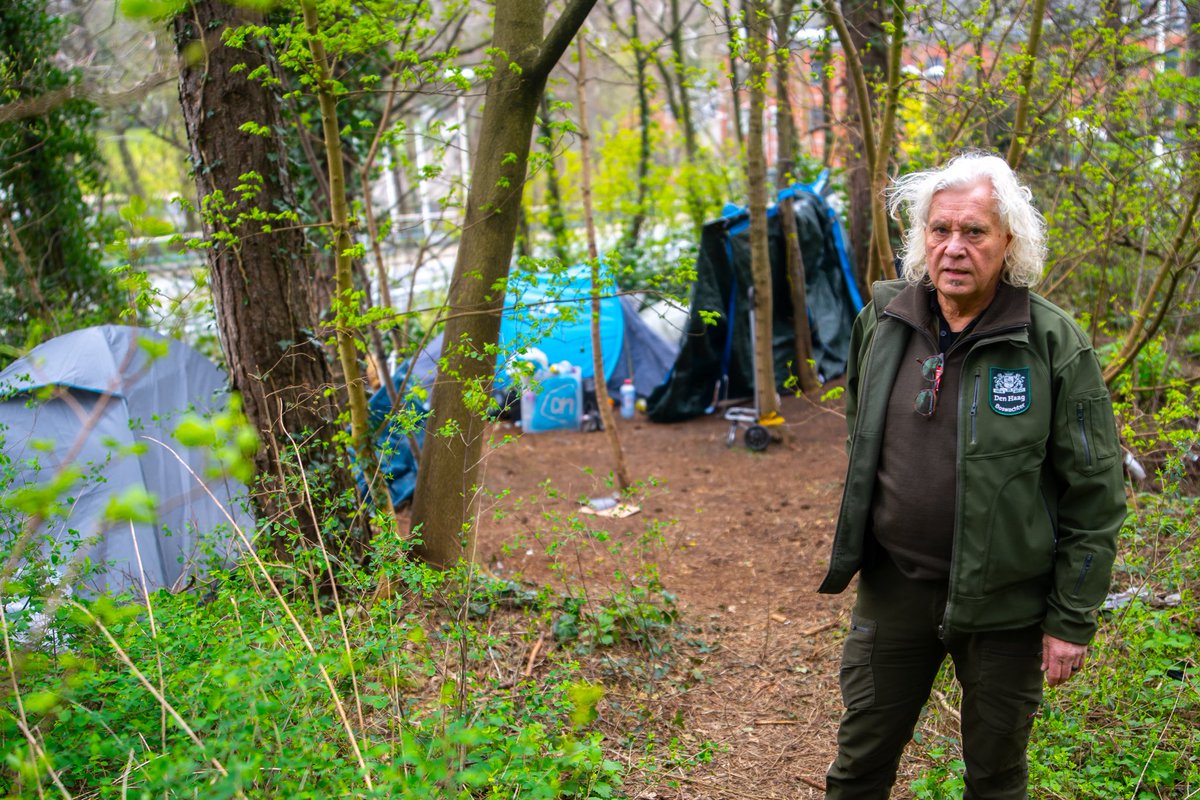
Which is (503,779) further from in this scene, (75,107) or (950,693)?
(75,107)

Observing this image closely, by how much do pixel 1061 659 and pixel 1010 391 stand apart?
23.8 inches

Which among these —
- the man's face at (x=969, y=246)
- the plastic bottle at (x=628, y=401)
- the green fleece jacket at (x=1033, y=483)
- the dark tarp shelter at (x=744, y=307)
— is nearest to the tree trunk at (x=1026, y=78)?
the man's face at (x=969, y=246)

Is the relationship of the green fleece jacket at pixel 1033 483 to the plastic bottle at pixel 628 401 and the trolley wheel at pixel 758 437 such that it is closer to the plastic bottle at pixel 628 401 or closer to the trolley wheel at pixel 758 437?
the trolley wheel at pixel 758 437

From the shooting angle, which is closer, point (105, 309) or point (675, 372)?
point (105, 309)

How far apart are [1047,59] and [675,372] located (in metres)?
4.85

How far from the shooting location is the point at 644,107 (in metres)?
12.3

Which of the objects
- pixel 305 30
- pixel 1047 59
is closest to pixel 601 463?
pixel 1047 59

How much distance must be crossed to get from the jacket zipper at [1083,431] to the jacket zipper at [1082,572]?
0.21m

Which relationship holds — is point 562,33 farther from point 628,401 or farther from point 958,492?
point 628,401

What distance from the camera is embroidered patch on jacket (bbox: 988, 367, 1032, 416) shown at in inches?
84.2

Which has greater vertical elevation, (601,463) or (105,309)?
(105,309)

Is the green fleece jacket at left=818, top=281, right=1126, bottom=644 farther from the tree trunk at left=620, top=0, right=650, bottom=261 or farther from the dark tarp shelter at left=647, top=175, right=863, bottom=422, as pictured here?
the tree trunk at left=620, top=0, right=650, bottom=261

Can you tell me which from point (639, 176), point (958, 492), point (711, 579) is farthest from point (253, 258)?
point (639, 176)

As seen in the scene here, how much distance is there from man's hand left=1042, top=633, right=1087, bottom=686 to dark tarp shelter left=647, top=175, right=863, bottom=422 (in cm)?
682
